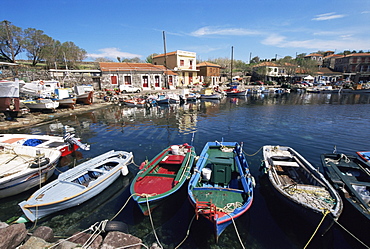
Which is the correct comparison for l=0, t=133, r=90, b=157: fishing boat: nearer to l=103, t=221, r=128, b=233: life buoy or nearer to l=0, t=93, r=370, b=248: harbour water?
l=0, t=93, r=370, b=248: harbour water

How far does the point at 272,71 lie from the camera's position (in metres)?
64.6

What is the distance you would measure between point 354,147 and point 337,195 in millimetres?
9967

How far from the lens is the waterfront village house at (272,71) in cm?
6359

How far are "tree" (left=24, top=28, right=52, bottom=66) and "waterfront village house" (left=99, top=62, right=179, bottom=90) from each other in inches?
470

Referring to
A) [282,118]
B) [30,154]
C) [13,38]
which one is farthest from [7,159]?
[13,38]

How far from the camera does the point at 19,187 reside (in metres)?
7.90

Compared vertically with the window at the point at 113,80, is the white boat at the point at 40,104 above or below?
below

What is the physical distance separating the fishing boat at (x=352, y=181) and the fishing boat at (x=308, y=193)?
43 cm

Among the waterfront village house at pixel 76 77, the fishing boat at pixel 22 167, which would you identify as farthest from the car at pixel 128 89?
the fishing boat at pixel 22 167

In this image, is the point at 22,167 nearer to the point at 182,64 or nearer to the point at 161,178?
the point at 161,178

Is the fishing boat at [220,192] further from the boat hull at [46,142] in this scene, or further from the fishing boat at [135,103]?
the fishing boat at [135,103]

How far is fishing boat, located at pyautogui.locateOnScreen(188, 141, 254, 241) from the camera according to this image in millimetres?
5445

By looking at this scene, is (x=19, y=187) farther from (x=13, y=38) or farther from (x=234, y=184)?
(x=13, y=38)

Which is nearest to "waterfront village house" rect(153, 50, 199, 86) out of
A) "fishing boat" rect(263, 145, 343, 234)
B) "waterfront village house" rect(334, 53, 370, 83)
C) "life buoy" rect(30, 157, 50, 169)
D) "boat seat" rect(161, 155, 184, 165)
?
"boat seat" rect(161, 155, 184, 165)
